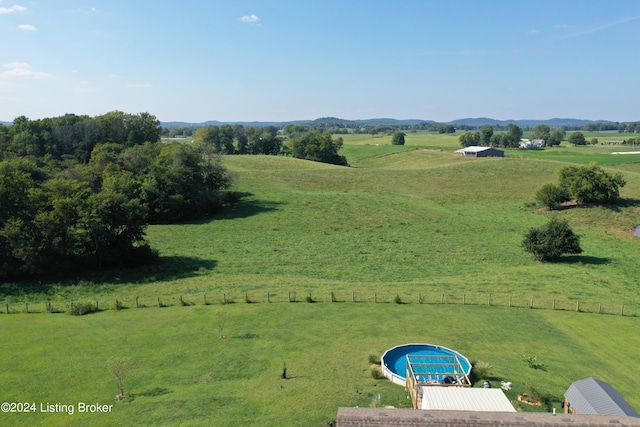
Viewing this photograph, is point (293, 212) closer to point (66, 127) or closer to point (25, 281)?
point (25, 281)

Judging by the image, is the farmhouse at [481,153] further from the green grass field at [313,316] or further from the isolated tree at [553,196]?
the green grass field at [313,316]

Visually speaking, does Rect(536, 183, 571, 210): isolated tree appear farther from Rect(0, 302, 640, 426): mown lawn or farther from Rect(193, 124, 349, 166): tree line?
Rect(193, 124, 349, 166): tree line

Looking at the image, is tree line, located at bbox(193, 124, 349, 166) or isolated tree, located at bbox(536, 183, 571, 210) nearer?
isolated tree, located at bbox(536, 183, 571, 210)

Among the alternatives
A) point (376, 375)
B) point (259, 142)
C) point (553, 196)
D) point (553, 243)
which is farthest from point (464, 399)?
point (259, 142)

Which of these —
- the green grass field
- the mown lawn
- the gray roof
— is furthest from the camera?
the green grass field

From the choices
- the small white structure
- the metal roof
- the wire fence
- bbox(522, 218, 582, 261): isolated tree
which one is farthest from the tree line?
the metal roof

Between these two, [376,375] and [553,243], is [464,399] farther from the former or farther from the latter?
[553,243]
